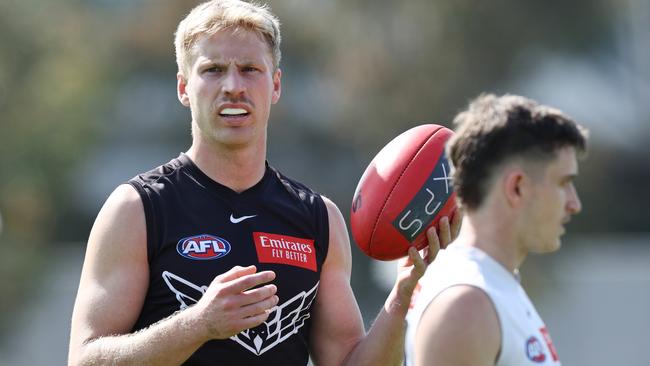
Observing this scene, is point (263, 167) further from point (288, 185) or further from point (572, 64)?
point (572, 64)

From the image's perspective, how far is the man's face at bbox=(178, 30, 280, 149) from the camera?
5.49 m

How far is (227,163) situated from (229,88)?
377mm

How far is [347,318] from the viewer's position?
19.0 ft

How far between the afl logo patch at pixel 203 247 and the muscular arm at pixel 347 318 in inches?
23.2

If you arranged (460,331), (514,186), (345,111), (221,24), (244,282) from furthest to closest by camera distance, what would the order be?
(345,111) → (221,24) → (244,282) → (514,186) → (460,331)

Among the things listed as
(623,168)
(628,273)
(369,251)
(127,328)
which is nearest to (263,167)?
(369,251)

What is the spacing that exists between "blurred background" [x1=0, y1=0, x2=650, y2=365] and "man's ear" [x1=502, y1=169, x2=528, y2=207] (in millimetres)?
15509

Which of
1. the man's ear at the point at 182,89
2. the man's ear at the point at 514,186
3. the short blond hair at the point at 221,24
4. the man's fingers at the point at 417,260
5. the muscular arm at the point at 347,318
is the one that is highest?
the short blond hair at the point at 221,24

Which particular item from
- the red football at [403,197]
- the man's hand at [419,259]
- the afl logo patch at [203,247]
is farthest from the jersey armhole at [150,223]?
the man's hand at [419,259]

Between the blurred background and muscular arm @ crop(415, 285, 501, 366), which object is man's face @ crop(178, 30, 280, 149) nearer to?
muscular arm @ crop(415, 285, 501, 366)

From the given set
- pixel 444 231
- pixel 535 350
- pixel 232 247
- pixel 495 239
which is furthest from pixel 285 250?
pixel 535 350

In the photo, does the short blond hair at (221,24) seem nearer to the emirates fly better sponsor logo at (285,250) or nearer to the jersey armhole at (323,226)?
the jersey armhole at (323,226)

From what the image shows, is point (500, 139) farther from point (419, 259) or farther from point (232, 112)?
point (232, 112)

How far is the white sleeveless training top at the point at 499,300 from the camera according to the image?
427 centimetres
